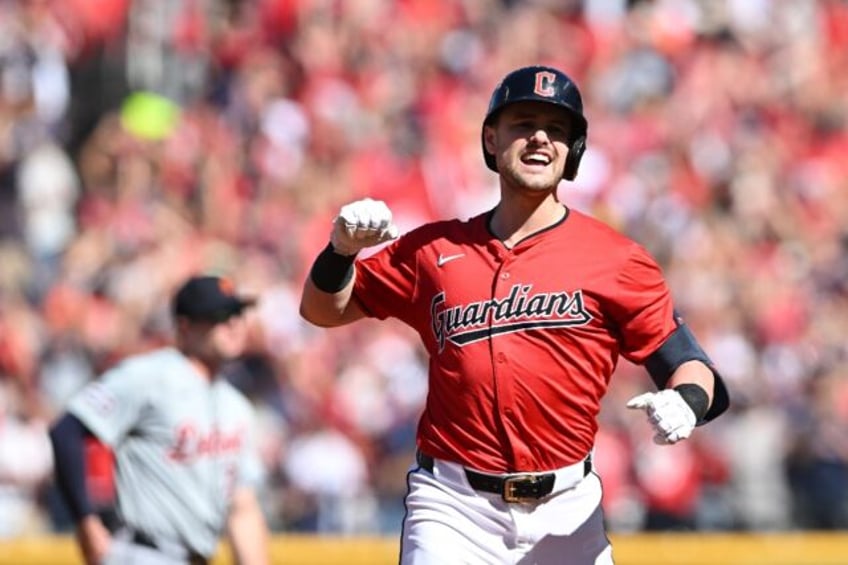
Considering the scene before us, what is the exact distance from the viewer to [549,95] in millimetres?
5211

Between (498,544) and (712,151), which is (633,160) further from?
(498,544)

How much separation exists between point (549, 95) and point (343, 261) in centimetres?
80

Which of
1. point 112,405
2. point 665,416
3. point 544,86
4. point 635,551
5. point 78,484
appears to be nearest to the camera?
point 665,416

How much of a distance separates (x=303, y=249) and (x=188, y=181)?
1253 millimetres

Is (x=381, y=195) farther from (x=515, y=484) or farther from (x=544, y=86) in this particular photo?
(x=515, y=484)

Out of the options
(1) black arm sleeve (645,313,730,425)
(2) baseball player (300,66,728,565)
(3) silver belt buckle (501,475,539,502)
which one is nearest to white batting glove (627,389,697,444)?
(2) baseball player (300,66,728,565)

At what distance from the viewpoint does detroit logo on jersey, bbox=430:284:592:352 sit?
5176 mm

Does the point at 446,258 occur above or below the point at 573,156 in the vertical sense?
below

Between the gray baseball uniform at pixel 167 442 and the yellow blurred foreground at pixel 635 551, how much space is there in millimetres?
2791

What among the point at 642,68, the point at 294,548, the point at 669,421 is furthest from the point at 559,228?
the point at 642,68

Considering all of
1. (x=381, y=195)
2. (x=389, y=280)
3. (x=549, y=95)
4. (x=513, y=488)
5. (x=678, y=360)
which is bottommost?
(x=513, y=488)

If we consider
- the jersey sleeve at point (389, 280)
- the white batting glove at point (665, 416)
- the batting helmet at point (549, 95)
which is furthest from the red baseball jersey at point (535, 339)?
the white batting glove at point (665, 416)

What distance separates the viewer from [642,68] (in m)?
13.5

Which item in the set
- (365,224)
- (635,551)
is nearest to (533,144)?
(365,224)
